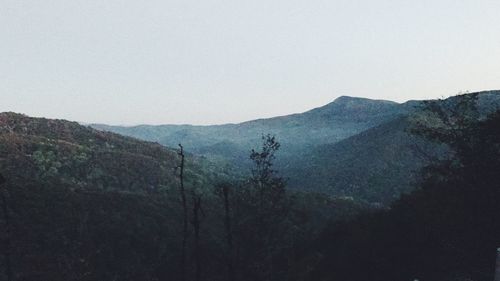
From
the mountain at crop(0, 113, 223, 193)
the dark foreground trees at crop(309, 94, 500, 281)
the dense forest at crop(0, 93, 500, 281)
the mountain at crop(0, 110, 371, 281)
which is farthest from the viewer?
the mountain at crop(0, 113, 223, 193)

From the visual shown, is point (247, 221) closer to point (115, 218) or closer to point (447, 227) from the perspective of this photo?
point (447, 227)

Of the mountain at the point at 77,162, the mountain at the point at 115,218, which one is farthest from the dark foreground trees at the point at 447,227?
the mountain at the point at 77,162

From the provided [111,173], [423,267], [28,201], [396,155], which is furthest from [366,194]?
[423,267]

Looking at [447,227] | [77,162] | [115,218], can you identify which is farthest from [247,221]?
[77,162]

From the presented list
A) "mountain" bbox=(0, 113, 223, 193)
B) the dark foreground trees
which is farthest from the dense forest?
"mountain" bbox=(0, 113, 223, 193)

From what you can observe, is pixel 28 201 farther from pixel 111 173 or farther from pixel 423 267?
pixel 423 267

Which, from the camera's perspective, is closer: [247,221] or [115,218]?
[247,221]

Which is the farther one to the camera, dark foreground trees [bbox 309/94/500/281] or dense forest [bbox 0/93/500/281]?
dense forest [bbox 0/93/500/281]

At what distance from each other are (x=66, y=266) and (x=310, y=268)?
2177 centimetres

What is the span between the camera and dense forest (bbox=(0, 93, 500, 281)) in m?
27.2

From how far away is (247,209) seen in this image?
3234 centimetres

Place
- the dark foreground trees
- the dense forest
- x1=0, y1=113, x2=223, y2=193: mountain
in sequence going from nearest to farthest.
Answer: the dark foreground trees
the dense forest
x1=0, y1=113, x2=223, y2=193: mountain

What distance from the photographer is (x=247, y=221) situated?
32344mm

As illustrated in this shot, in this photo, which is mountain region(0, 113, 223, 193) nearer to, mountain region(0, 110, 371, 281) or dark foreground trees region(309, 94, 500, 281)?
mountain region(0, 110, 371, 281)
